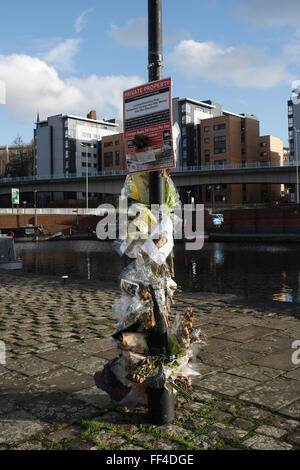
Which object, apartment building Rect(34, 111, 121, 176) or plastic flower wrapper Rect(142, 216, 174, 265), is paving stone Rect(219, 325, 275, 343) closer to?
plastic flower wrapper Rect(142, 216, 174, 265)

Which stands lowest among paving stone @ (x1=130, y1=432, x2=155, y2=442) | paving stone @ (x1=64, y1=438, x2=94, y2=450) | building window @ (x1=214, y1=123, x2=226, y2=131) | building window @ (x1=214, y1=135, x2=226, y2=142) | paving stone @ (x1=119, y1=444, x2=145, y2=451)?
paving stone @ (x1=64, y1=438, x2=94, y2=450)

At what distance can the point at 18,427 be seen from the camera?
11.1 ft

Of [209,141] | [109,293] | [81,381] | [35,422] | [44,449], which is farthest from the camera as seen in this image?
[209,141]

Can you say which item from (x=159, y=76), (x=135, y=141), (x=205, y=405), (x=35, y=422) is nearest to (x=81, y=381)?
(x=35, y=422)

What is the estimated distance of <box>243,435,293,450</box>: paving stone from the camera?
3.02 m

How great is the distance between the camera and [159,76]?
3672mm

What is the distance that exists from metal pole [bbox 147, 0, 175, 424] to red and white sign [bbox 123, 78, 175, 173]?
14 cm

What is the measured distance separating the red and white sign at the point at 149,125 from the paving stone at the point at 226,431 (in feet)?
6.84

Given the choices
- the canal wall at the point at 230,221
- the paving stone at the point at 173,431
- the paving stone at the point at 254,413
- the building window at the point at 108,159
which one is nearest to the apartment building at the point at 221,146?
the building window at the point at 108,159

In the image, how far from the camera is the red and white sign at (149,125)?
3518mm

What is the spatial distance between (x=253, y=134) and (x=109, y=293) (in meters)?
90.1

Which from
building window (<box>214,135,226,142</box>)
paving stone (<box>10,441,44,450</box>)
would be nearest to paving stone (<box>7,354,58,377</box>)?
paving stone (<box>10,441,44,450</box>)

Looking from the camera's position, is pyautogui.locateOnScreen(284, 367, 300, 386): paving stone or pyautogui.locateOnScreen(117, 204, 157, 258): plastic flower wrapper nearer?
pyautogui.locateOnScreen(117, 204, 157, 258): plastic flower wrapper
